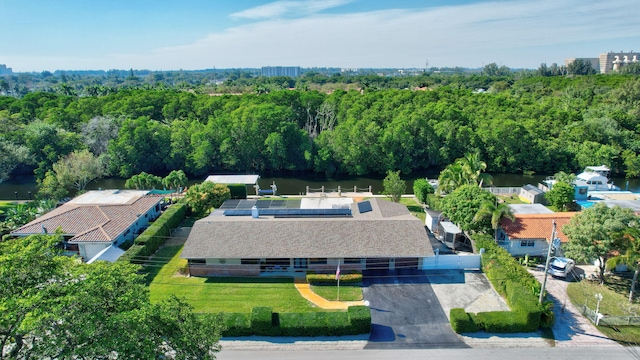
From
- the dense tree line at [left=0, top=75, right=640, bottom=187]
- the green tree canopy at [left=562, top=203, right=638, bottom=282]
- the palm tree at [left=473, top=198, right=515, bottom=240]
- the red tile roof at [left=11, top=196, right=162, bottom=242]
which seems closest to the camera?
the green tree canopy at [left=562, top=203, right=638, bottom=282]

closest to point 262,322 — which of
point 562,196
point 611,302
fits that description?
point 611,302

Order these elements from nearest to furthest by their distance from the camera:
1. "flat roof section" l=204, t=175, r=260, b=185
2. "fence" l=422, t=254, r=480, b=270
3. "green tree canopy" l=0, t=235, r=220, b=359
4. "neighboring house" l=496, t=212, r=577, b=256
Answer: "green tree canopy" l=0, t=235, r=220, b=359 < "fence" l=422, t=254, r=480, b=270 < "neighboring house" l=496, t=212, r=577, b=256 < "flat roof section" l=204, t=175, r=260, b=185

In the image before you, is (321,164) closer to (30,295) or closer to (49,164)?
(49,164)

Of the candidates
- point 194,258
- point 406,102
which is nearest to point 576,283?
point 194,258

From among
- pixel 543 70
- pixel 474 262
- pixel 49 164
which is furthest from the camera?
pixel 543 70

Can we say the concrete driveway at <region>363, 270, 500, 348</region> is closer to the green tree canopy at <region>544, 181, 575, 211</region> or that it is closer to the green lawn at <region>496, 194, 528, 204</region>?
the green tree canopy at <region>544, 181, 575, 211</region>

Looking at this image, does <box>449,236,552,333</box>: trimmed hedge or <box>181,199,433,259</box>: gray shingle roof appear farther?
<box>181,199,433,259</box>: gray shingle roof

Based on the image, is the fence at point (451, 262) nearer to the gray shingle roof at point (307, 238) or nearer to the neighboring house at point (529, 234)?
the gray shingle roof at point (307, 238)

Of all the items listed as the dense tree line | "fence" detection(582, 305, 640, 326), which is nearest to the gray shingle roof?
"fence" detection(582, 305, 640, 326)
